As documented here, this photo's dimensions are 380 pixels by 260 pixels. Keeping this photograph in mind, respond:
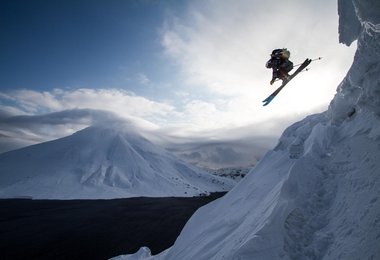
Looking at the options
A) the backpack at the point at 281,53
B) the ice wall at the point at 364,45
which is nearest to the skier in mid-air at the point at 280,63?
the backpack at the point at 281,53

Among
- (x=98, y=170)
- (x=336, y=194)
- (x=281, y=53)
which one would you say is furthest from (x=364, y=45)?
(x=98, y=170)

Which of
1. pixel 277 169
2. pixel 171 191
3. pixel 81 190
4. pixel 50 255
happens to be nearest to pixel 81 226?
pixel 50 255

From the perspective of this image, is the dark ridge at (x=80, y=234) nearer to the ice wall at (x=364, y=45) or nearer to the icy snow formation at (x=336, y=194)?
the icy snow formation at (x=336, y=194)

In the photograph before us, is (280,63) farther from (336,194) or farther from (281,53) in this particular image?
(336,194)

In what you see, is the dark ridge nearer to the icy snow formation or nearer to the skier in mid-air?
the icy snow formation

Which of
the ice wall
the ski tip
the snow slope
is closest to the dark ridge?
the ski tip
